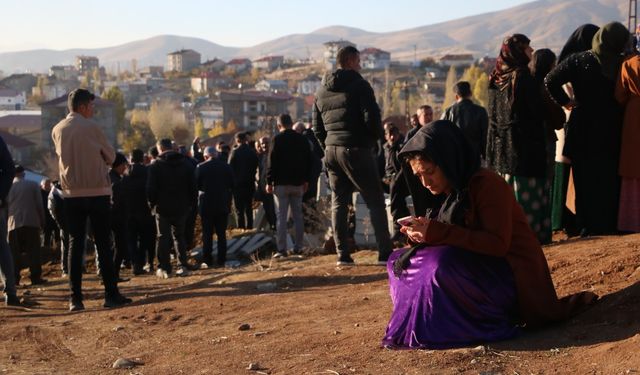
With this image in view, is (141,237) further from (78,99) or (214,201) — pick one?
(78,99)

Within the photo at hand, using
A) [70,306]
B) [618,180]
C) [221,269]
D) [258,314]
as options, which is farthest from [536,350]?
[221,269]

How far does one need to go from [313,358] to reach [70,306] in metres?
4.15

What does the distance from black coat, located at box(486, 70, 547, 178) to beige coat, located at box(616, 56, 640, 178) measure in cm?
69

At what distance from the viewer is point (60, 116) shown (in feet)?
342

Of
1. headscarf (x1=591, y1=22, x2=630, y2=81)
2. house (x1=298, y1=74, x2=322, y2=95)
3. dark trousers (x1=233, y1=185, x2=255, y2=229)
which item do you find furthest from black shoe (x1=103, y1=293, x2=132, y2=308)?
house (x1=298, y1=74, x2=322, y2=95)

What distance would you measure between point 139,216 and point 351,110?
4526mm

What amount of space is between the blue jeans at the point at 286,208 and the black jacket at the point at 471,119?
2480 mm

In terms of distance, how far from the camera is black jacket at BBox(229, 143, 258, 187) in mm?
15469

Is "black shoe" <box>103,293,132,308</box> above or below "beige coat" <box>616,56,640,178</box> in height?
below

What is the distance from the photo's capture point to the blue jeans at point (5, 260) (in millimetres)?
9086

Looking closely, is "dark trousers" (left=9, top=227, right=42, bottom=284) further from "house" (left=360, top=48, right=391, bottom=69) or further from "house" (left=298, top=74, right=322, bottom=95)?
"house" (left=360, top=48, right=391, bottom=69)

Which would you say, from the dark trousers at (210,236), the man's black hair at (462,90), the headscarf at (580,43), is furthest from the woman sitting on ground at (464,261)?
the dark trousers at (210,236)

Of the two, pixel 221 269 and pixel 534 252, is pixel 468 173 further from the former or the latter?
pixel 221 269

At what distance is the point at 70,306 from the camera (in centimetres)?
906
